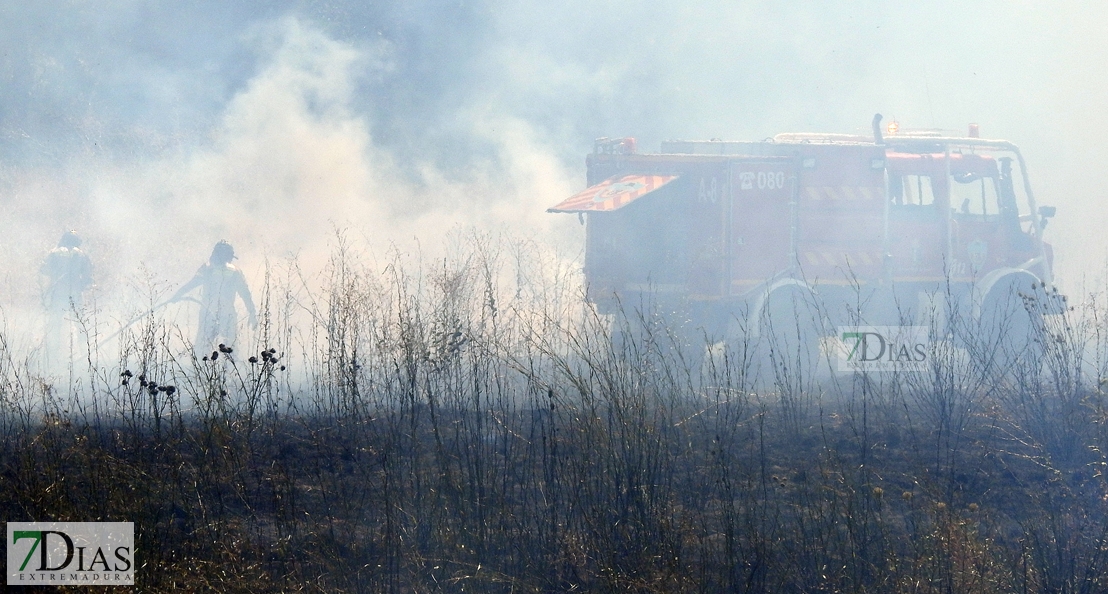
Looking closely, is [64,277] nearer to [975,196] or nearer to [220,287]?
[220,287]

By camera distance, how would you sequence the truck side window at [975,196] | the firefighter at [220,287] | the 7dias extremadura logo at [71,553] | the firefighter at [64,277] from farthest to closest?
the truck side window at [975,196], the firefighter at [64,277], the firefighter at [220,287], the 7dias extremadura logo at [71,553]

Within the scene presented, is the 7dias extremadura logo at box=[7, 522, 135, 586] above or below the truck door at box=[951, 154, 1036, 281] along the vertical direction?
below

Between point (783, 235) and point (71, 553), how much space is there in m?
8.47

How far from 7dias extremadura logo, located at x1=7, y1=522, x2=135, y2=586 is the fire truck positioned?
6891mm

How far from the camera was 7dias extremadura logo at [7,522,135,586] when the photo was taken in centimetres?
421

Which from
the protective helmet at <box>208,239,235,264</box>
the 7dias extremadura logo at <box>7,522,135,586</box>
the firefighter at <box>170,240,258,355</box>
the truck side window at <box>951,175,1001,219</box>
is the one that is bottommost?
the 7dias extremadura logo at <box>7,522,135,586</box>

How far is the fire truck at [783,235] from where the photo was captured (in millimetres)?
10859

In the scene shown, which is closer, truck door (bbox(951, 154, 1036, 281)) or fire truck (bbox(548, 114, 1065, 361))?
fire truck (bbox(548, 114, 1065, 361))

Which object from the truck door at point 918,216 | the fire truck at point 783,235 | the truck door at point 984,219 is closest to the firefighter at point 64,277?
the fire truck at point 783,235

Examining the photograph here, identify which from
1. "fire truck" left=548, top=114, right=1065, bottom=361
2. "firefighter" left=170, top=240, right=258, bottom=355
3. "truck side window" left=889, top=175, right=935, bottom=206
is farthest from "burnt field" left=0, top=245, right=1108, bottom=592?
"truck side window" left=889, top=175, right=935, bottom=206

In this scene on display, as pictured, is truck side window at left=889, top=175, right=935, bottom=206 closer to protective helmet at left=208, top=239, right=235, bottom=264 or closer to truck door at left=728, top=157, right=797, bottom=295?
truck door at left=728, top=157, right=797, bottom=295

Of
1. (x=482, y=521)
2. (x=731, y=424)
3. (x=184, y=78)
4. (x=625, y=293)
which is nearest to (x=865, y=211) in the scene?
(x=625, y=293)

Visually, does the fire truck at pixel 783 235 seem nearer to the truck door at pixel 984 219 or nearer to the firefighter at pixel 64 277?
the truck door at pixel 984 219

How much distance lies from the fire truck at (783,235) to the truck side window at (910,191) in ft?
0.04
